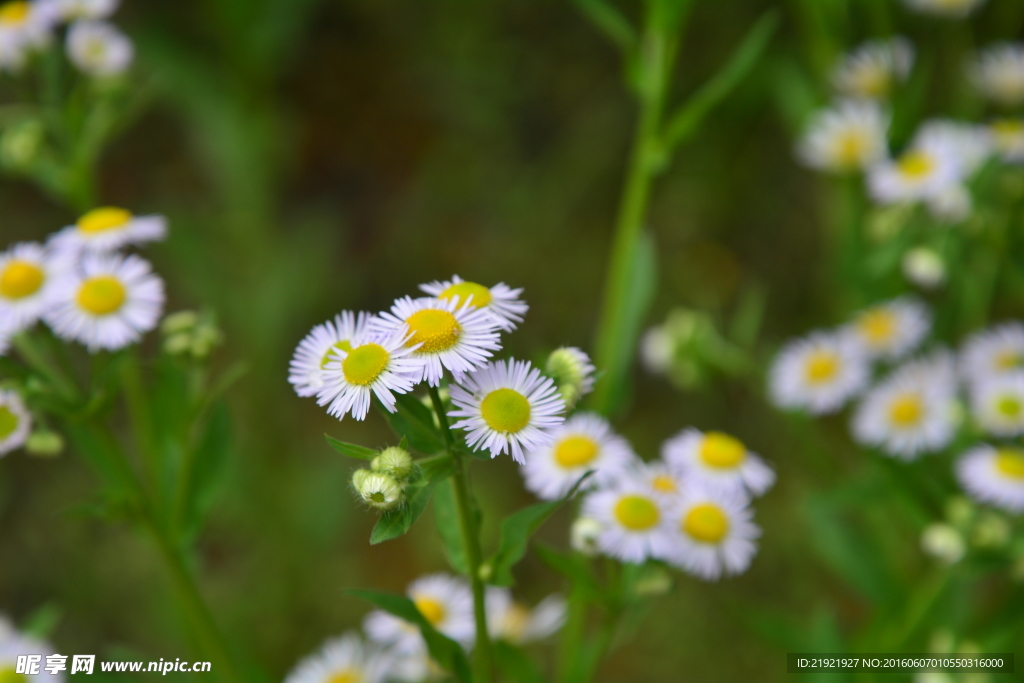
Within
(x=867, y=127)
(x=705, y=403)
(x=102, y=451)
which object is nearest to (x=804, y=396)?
(x=867, y=127)

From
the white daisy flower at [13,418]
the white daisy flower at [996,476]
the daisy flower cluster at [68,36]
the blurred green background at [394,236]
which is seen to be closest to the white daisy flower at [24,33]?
the daisy flower cluster at [68,36]

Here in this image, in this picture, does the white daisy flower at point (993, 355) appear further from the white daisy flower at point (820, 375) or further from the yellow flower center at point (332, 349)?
the yellow flower center at point (332, 349)

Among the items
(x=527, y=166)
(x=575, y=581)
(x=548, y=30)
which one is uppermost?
(x=548, y=30)

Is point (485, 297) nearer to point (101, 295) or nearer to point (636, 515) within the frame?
point (636, 515)

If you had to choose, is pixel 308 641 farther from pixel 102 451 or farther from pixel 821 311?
pixel 821 311

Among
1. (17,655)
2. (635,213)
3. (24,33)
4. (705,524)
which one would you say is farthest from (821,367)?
(24,33)
